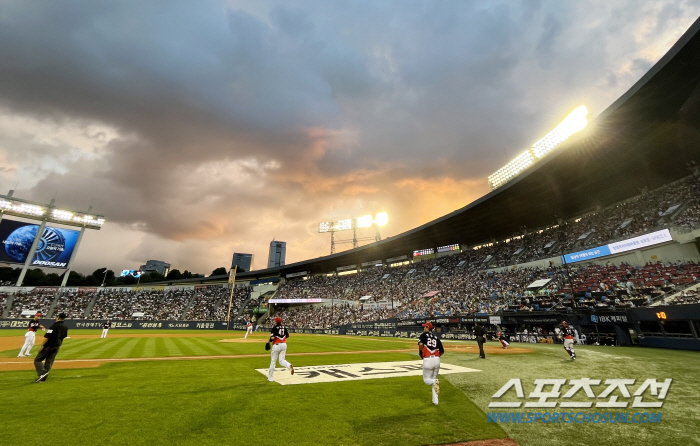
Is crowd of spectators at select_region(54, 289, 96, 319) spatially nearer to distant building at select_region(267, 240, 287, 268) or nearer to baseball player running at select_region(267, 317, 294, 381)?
baseball player running at select_region(267, 317, 294, 381)

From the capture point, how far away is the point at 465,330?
1276 inches

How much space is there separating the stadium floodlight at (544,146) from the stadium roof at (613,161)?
12.5 ft

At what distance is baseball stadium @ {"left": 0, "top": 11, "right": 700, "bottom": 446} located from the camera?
238 inches


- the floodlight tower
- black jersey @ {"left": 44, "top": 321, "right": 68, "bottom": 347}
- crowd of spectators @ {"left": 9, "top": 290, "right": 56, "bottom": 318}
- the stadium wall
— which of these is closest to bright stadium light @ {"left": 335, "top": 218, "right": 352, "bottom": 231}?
the floodlight tower

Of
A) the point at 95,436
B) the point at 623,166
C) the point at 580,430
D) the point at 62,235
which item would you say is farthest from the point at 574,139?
the point at 62,235

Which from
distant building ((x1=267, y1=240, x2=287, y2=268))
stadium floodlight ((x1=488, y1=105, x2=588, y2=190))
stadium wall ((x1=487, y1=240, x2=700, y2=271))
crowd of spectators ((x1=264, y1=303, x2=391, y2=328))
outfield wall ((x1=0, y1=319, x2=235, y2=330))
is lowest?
outfield wall ((x1=0, y1=319, x2=235, y2=330))

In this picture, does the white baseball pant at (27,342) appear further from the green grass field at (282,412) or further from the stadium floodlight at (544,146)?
the stadium floodlight at (544,146)

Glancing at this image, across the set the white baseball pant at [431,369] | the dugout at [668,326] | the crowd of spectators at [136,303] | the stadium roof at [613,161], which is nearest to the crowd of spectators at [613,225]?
the stadium roof at [613,161]

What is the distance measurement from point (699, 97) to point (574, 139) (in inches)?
311

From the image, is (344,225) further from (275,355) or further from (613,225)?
(275,355)

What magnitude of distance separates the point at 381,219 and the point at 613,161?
41593 mm

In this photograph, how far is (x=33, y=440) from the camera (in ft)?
16.1

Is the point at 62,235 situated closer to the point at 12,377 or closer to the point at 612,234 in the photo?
the point at 12,377

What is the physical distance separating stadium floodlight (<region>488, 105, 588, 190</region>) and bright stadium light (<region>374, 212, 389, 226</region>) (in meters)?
22.9
